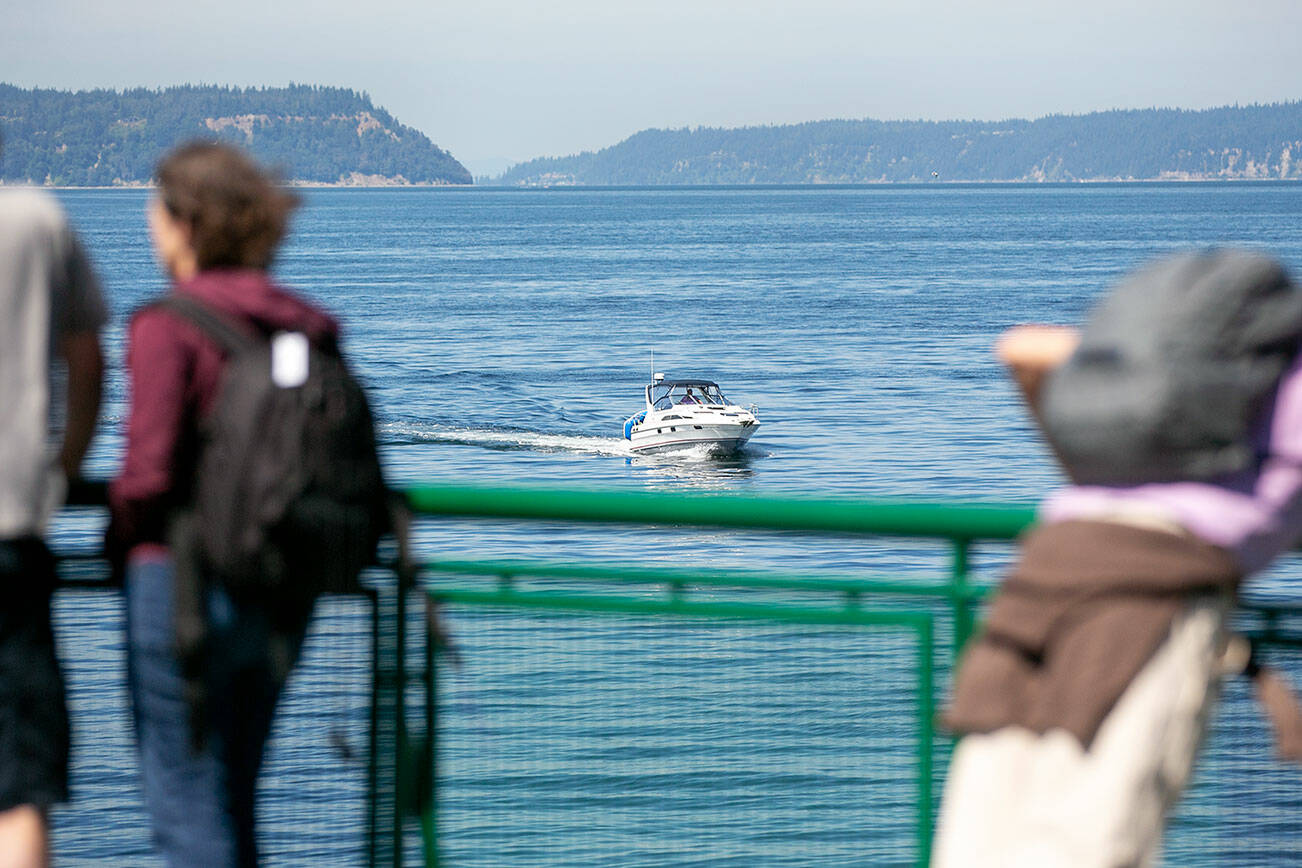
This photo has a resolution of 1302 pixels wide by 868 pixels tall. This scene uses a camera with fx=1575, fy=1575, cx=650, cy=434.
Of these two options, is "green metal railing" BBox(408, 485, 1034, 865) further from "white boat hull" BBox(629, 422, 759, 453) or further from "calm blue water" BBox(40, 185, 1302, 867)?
"white boat hull" BBox(629, 422, 759, 453)

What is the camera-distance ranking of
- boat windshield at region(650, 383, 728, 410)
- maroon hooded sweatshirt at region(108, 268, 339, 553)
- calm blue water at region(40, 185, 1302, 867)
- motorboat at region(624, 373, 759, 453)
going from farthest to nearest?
1. boat windshield at region(650, 383, 728, 410)
2. motorboat at region(624, 373, 759, 453)
3. calm blue water at region(40, 185, 1302, 867)
4. maroon hooded sweatshirt at region(108, 268, 339, 553)

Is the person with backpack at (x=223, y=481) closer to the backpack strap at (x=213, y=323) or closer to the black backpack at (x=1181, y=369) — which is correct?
the backpack strap at (x=213, y=323)

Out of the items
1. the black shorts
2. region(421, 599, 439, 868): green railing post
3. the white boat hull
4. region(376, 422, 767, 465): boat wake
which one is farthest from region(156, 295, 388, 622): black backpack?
region(376, 422, 767, 465): boat wake

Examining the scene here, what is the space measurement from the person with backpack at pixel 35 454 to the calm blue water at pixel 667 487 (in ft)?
1.82

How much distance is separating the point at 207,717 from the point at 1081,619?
1.54m

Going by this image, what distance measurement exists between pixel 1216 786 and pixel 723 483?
1505 inches

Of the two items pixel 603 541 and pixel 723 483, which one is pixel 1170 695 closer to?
pixel 603 541

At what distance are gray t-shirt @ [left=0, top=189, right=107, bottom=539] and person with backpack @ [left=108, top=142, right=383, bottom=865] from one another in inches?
5.7

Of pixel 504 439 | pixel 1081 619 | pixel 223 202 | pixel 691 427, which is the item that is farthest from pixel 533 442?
pixel 1081 619

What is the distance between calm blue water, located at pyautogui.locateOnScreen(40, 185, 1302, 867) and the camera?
326 cm

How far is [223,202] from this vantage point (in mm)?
2668

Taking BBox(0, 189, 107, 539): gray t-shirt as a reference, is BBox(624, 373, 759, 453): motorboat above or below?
below

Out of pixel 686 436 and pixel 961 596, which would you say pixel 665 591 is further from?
pixel 686 436

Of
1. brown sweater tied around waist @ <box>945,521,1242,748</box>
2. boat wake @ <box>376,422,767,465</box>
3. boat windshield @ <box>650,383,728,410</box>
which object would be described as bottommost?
boat wake @ <box>376,422,767,465</box>
